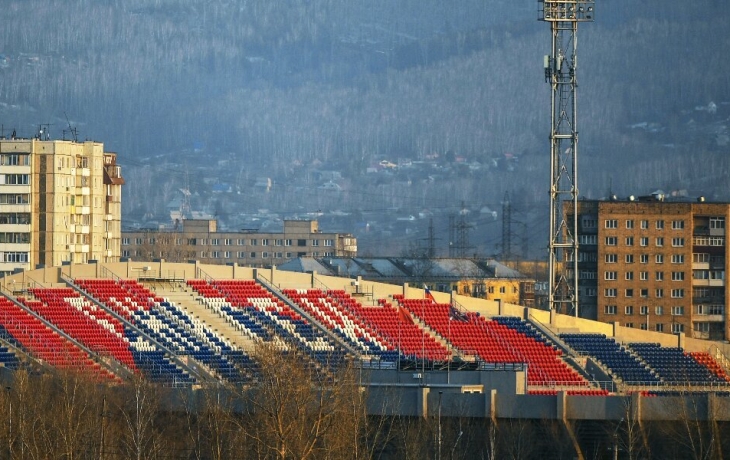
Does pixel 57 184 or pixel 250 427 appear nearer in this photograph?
pixel 250 427

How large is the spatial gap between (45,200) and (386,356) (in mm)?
51150

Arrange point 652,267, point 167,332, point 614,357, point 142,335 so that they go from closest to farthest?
point 142,335 → point 167,332 → point 614,357 → point 652,267

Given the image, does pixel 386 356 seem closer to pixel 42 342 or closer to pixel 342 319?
pixel 342 319

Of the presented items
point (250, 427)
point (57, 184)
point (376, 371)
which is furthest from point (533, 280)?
point (250, 427)

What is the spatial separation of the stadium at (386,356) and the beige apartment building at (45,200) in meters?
35.5

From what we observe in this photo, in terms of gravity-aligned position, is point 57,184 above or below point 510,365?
above

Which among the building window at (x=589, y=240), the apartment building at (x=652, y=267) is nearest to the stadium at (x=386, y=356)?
the apartment building at (x=652, y=267)

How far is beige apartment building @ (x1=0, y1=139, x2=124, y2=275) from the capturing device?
124250 mm

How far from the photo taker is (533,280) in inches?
6973

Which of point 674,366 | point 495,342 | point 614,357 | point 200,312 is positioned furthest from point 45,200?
point 674,366

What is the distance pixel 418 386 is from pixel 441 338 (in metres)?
14.9

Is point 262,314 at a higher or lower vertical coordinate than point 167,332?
higher

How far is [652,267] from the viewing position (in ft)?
426

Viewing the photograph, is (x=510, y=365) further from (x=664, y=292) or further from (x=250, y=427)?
(x=664, y=292)
